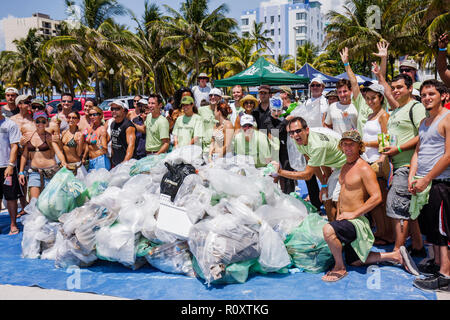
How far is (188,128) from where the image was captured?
517 cm

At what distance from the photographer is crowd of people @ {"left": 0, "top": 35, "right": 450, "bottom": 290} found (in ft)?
9.98

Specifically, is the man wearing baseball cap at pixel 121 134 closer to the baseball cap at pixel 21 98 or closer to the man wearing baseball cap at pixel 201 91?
the baseball cap at pixel 21 98

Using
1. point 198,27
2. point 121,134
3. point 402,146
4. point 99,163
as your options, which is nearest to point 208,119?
point 121,134

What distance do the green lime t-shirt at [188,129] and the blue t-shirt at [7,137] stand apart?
7.30 ft

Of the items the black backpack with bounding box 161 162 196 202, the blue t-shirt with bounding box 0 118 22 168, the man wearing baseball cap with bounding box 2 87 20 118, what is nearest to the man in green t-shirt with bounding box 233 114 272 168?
the black backpack with bounding box 161 162 196 202

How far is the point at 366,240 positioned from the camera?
10.7 feet

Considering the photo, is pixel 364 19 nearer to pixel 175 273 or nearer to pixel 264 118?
pixel 264 118

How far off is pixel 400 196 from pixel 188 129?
2949 millimetres

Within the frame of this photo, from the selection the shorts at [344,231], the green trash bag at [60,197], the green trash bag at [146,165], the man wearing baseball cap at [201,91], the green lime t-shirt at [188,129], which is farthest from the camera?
the man wearing baseball cap at [201,91]

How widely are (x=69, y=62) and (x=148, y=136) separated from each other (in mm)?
23306

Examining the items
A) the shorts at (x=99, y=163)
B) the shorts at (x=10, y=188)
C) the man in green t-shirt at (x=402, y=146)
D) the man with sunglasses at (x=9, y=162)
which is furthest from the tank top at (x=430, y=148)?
the shorts at (x=10, y=188)

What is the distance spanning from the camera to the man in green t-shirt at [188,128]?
5.11 m

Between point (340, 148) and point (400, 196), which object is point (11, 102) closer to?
point (340, 148)

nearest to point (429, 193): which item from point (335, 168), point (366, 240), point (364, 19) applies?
point (366, 240)
